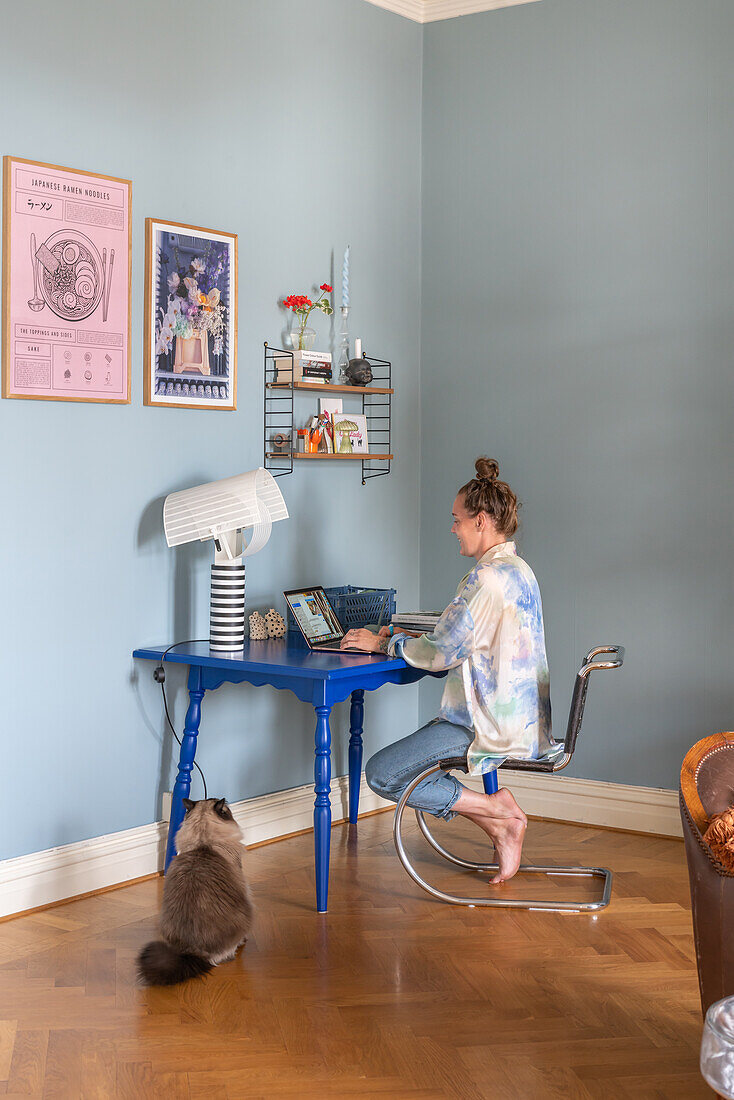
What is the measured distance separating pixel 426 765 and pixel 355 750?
3.10 feet

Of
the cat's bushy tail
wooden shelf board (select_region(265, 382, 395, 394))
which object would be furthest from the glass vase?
the cat's bushy tail

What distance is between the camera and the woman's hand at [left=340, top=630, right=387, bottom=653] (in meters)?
3.89

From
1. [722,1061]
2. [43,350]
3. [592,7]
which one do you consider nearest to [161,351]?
[43,350]

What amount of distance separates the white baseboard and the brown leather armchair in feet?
6.47

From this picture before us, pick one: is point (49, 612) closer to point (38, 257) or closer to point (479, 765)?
point (38, 257)

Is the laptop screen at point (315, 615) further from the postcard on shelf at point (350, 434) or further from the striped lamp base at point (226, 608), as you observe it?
the postcard on shelf at point (350, 434)

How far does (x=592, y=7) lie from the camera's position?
4703mm

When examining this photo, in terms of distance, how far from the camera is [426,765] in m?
3.76

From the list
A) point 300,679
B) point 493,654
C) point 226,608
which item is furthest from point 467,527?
point 226,608

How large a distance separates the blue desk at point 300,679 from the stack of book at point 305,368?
38.8 inches

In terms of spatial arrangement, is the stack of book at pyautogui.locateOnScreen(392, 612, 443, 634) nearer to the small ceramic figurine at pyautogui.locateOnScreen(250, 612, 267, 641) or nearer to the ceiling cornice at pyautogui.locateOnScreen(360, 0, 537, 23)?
the small ceramic figurine at pyautogui.locateOnScreen(250, 612, 267, 641)

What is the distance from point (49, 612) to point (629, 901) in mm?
2039

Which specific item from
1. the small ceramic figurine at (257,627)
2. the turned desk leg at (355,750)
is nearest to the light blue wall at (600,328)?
the turned desk leg at (355,750)

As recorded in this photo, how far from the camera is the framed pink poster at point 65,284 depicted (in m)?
3.52
